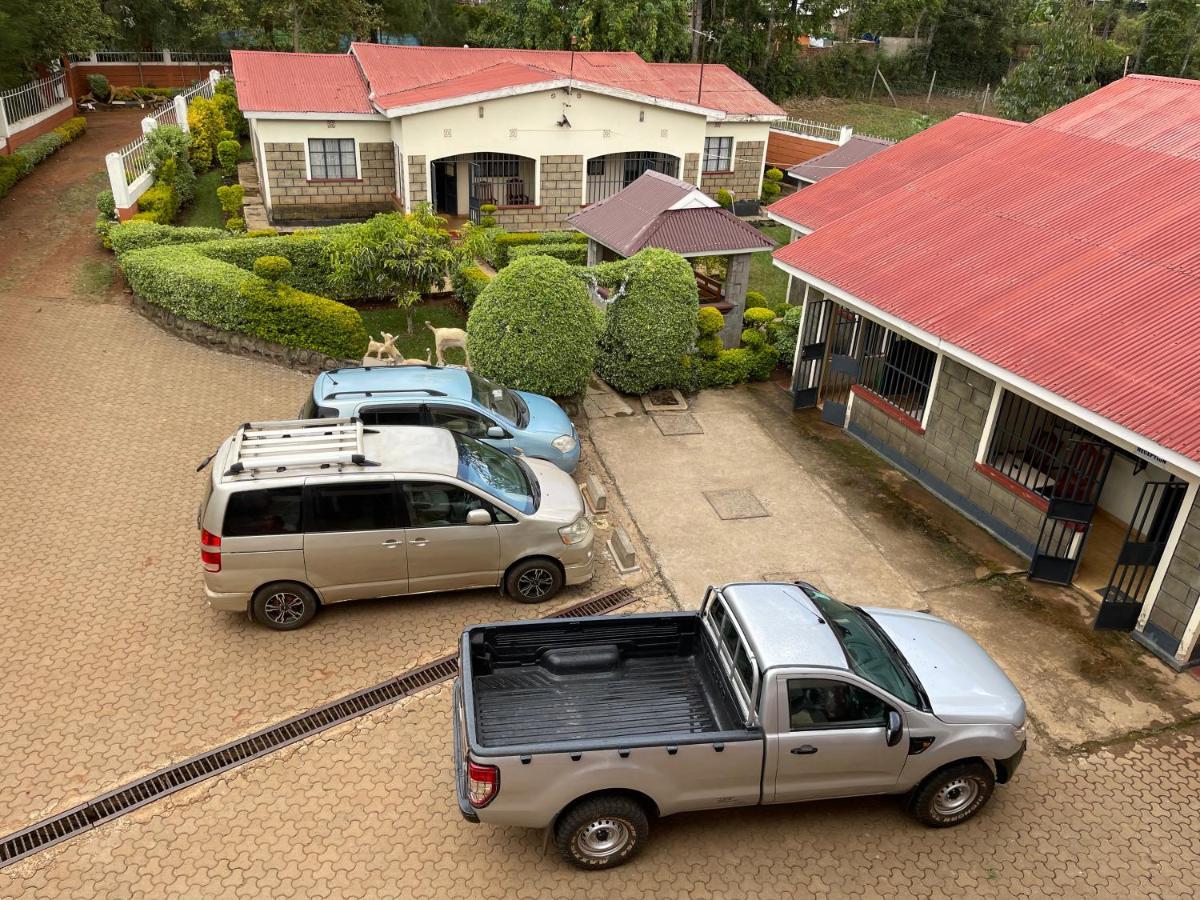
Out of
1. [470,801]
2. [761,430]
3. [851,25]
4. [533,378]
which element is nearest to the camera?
[470,801]

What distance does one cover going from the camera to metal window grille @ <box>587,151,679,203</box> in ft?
92.4

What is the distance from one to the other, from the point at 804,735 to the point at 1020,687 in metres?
3.85

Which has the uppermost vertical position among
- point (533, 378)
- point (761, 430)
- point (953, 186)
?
point (953, 186)

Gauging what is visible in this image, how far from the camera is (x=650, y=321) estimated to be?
15.5 meters

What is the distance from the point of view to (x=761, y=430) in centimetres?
1537

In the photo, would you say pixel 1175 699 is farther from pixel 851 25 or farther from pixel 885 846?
pixel 851 25

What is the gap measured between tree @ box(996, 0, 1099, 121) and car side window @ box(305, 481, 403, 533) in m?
32.3

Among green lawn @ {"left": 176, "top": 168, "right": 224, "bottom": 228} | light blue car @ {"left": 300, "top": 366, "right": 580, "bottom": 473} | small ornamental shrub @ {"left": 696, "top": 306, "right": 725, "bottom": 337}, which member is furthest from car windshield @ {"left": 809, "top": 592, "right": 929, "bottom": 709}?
green lawn @ {"left": 176, "top": 168, "right": 224, "bottom": 228}

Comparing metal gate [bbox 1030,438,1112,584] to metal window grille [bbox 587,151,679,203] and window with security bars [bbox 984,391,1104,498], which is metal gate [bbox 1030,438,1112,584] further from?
metal window grille [bbox 587,151,679,203]

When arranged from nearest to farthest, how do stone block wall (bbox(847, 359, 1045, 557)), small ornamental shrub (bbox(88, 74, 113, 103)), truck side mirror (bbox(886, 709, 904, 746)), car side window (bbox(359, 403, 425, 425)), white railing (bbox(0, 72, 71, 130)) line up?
1. truck side mirror (bbox(886, 709, 904, 746))
2. car side window (bbox(359, 403, 425, 425))
3. stone block wall (bbox(847, 359, 1045, 557))
4. white railing (bbox(0, 72, 71, 130))
5. small ornamental shrub (bbox(88, 74, 113, 103))

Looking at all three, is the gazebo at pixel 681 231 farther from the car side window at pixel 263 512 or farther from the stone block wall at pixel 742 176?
the stone block wall at pixel 742 176

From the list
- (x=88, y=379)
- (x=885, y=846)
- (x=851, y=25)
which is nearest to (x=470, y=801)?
(x=885, y=846)

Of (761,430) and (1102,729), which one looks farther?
(761,430)

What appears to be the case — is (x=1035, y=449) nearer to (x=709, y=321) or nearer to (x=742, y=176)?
(x=709, y=321)
